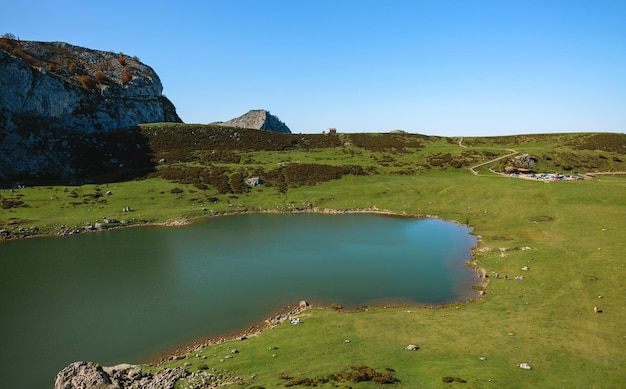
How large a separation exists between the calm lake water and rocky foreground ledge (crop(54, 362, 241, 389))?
6.32m

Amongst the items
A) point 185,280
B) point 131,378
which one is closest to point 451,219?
point 185,280

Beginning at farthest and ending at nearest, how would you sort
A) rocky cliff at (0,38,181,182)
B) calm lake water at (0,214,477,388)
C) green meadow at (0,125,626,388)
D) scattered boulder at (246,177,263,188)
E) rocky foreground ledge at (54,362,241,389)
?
rocky cliff at (0,38,181,182) < scattered boulder at (246,177,263,188) < calm lake water at (0,214,477,388) < green meadow at (0,125,626,388) < rocky foreground ledge at (54,362,241,389)

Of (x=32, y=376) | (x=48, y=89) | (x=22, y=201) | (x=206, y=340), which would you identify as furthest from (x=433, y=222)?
(x=48, y=89)

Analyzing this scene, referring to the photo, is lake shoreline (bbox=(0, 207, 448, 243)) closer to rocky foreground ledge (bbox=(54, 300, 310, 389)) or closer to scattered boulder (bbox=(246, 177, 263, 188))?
scattered boulder (bbox=(246, 177, 263, 188))

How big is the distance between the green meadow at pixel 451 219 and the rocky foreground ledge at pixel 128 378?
138cm

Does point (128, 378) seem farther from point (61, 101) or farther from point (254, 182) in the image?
point (61, 101)

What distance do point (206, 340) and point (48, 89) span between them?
147 m

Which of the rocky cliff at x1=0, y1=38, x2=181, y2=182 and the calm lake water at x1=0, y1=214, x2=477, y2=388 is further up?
the rocky cliff at x1=0, y1=38, x2=181, y2=182

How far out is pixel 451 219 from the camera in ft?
261

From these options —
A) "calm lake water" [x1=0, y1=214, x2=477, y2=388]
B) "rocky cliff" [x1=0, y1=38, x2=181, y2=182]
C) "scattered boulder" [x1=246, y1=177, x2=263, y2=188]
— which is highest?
"rocky cliff" [x1=0, y1=38, x2=181, y2=182]

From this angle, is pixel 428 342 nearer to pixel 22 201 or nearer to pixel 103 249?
pixel 103 249

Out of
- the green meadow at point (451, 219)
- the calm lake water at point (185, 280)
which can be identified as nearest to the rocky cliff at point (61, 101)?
the green meadow at point (451, 219)

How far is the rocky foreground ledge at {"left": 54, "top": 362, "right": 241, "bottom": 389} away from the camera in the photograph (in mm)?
22422

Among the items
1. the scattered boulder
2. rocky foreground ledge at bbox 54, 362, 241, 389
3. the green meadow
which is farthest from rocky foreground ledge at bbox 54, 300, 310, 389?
the scattered boulder
